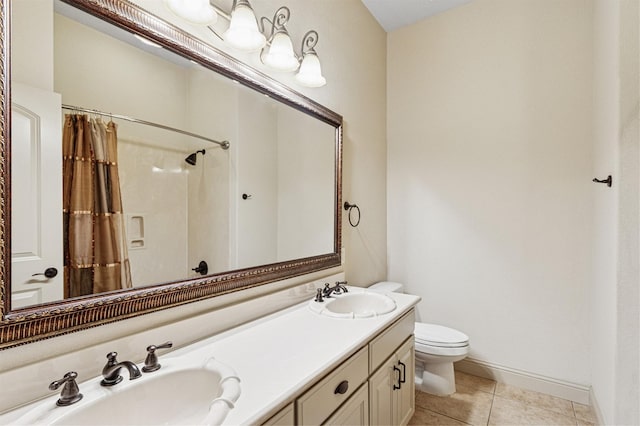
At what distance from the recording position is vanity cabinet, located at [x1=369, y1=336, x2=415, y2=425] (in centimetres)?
136

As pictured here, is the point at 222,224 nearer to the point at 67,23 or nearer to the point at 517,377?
the point at 67,23

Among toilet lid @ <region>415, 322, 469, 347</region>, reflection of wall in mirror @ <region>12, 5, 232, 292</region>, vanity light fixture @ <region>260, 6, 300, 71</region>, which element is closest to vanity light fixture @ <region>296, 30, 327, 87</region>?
vanity light fixture @ <region>260, 6, 300, 71</region>

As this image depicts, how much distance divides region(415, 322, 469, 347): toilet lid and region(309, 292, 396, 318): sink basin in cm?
60

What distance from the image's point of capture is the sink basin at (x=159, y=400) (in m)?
0.70

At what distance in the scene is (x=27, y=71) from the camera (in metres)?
0.79

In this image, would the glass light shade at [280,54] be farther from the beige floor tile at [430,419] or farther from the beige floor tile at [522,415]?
the beige floor tile at [522,415]

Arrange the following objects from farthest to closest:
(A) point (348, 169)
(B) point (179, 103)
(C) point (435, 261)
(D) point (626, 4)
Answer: (C) point (435, 261)
(A) point (348, 169)
(D) point (626, 4)
(B) point (179, 103)

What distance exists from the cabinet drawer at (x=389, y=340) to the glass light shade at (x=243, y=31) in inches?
52.6

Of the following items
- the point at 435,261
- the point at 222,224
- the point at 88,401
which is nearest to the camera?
the point at 88,401

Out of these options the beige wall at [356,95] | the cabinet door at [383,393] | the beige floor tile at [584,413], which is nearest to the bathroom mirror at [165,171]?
the beige wall at [356,95]

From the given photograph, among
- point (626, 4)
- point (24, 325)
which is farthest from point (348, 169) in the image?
point (24, 325)

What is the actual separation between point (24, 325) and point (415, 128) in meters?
2.67

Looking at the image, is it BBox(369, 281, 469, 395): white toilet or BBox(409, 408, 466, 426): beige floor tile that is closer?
BBox(409, 408, 466, 426): beige floor tile

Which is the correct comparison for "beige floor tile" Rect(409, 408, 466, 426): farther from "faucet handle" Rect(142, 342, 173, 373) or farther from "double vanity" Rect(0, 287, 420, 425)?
"faucet handle" Rect(142, 342, 173, 373)
